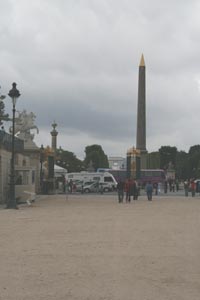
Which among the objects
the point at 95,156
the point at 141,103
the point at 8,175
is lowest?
the point at 8,175

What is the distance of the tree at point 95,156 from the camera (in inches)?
5586

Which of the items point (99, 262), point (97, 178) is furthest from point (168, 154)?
point (99, 262)

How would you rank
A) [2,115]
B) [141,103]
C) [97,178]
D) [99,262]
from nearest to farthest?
[99,262]
[2,115]
[97,178]
[141,103]

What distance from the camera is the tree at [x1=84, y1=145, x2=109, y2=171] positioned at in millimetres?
141875

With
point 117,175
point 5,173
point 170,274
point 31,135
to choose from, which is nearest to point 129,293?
point 170,274

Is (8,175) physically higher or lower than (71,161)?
lower

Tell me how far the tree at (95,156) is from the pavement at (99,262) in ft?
398

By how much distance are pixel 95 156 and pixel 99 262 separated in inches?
5243

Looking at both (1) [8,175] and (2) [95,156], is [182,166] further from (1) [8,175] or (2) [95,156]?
(1) [8,175]

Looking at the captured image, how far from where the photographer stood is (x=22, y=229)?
677 inches

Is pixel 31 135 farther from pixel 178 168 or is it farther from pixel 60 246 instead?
pixel 178 168

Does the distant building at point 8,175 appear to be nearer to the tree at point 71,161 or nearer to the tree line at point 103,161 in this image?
the tree line at point 103,161

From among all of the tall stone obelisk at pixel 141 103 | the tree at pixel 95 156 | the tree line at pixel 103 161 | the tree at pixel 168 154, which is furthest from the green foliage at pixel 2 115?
the tree at pixel 168 154

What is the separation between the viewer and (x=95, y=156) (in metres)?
144
